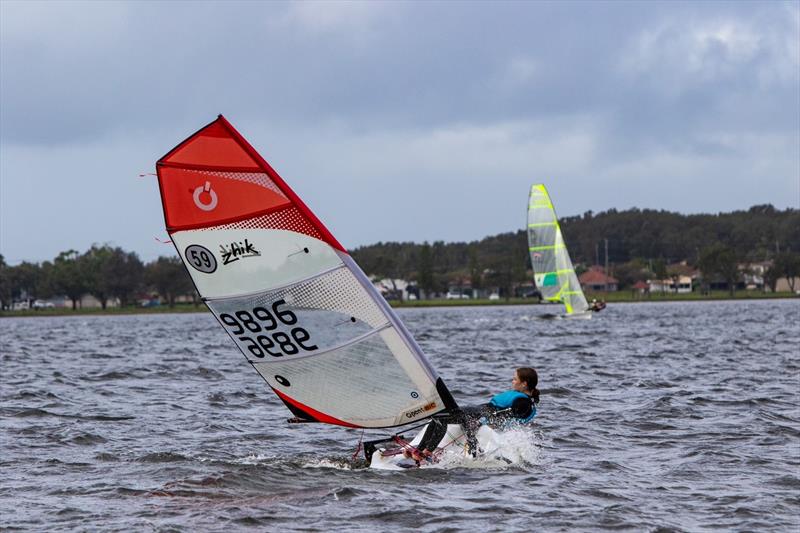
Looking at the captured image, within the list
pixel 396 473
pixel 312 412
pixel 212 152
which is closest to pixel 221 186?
pixel 212 152

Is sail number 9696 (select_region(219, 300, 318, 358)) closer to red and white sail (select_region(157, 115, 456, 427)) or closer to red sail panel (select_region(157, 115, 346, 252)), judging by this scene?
red and white sail (select_region(157, 115, 456, 427))

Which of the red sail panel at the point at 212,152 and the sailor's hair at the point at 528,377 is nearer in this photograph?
the red sail panel at the point at 212,152

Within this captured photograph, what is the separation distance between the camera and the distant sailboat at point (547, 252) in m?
56.9

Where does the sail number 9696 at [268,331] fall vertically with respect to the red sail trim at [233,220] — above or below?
below

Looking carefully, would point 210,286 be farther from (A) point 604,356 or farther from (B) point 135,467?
(A) point 604,356

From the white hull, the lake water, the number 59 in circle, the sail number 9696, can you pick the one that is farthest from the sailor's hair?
the number 59 in circle

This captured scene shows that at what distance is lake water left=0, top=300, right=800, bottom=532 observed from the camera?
10.2 meters

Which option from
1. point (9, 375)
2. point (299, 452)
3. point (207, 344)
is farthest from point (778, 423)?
point (207, 344)

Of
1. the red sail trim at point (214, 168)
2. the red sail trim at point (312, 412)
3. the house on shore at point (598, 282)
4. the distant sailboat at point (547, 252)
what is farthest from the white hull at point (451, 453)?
the house on shore at point (598, 282)

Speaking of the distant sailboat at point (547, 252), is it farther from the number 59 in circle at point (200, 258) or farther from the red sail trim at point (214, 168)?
the red sail trim at point (214, 168)

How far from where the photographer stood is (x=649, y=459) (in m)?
13.4

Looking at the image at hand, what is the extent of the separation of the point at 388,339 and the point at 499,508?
2039 mm

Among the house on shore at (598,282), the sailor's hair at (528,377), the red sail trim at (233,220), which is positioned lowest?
the sailor's hair at (528,377)

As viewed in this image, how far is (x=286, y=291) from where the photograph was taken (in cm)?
1119
